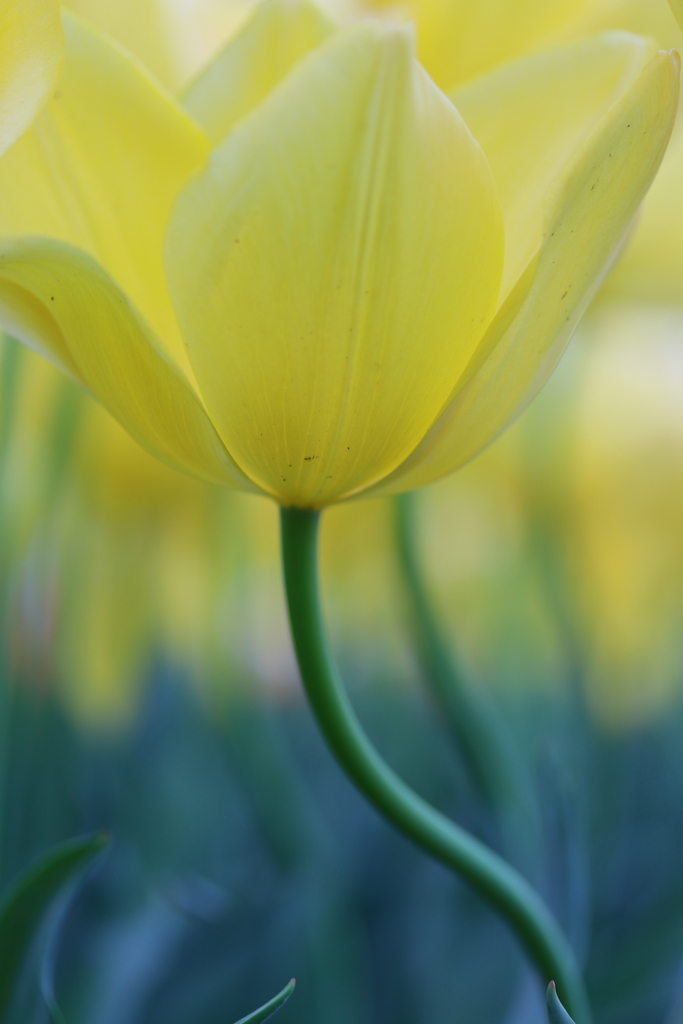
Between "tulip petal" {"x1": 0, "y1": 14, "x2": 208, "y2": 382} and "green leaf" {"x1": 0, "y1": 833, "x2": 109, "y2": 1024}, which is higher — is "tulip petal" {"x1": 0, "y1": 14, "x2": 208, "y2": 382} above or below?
above

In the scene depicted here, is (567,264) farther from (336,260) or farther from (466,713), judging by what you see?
(466,713)

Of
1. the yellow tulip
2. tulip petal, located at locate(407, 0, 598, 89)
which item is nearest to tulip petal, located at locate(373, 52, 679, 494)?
the yellow tulip

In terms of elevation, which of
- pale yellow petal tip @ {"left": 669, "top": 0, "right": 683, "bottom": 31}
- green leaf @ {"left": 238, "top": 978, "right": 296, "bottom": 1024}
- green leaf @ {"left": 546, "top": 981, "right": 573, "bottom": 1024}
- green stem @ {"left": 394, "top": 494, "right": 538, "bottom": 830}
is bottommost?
green leaf @ {"left": 238, "top": 978, "right": 296, "bottom": 1024}

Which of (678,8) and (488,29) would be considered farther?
(488,29)

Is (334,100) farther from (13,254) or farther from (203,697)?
(203,697)

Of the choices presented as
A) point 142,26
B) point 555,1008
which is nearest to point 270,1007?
point 555,1008

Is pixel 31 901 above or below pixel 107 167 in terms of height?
below

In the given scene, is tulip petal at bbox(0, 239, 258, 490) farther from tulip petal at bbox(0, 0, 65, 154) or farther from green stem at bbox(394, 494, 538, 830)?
green stem at bbox(394, 494, 538, 830)

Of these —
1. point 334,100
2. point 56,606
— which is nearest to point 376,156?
point 334,100
